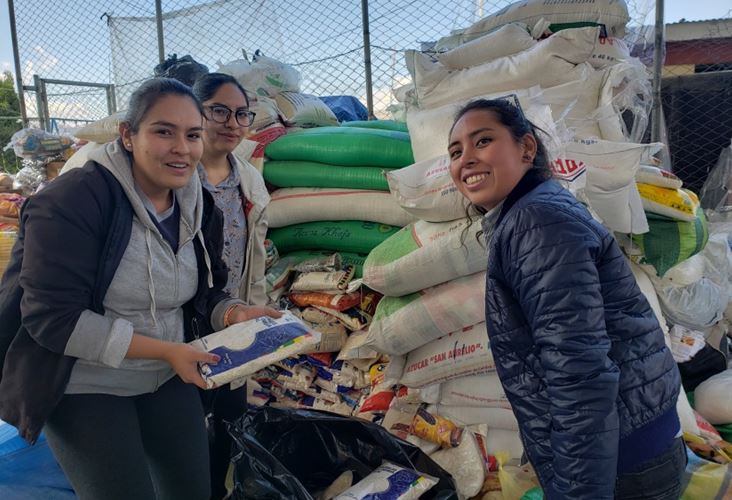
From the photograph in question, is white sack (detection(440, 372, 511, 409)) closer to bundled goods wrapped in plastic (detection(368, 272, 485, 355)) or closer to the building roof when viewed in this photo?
bundled goods wrapped in plastic (detection(368, 272, 485, 355))

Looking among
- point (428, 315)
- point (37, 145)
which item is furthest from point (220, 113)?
point (37, 145)

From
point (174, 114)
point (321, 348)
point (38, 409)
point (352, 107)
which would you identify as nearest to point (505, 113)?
point (174, 114)

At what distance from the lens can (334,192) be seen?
246 centimetres

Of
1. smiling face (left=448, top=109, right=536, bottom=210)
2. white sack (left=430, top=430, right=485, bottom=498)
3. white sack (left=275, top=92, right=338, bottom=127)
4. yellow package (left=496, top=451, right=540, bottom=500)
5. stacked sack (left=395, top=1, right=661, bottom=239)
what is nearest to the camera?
smiling face (left=448, top=109, right=536, bottom=210)

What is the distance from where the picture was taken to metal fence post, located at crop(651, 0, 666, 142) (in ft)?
9.03

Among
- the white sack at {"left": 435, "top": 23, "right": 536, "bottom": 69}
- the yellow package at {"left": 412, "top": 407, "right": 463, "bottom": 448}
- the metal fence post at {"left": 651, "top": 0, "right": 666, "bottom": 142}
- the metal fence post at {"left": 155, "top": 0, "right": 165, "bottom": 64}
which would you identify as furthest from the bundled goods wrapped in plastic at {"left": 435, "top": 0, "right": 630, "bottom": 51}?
the metal fence post at {"left": 155, "top": 0, "right": 165, "bottom": 64}

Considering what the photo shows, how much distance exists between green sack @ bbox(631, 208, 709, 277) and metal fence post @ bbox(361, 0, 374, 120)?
1871 millimetres

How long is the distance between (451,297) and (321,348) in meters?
0.65

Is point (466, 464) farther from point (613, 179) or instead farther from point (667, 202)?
point (667, 202)

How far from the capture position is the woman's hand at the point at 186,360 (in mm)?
1236

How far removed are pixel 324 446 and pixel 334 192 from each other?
1134 millimetres

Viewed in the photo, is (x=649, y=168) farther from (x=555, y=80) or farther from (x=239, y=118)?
(x=239, y=118)

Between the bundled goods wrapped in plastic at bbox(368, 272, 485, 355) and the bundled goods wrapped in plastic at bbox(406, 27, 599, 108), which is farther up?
the bundled goods wrapped in plastic at bbox(406, 27, 599, 108)

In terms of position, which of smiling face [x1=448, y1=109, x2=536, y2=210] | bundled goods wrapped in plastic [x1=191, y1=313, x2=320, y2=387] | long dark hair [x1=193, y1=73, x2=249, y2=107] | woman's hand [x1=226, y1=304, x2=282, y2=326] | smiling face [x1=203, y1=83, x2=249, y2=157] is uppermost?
long dark hair [x1=193, y1=73, x2=249, y2=107]
